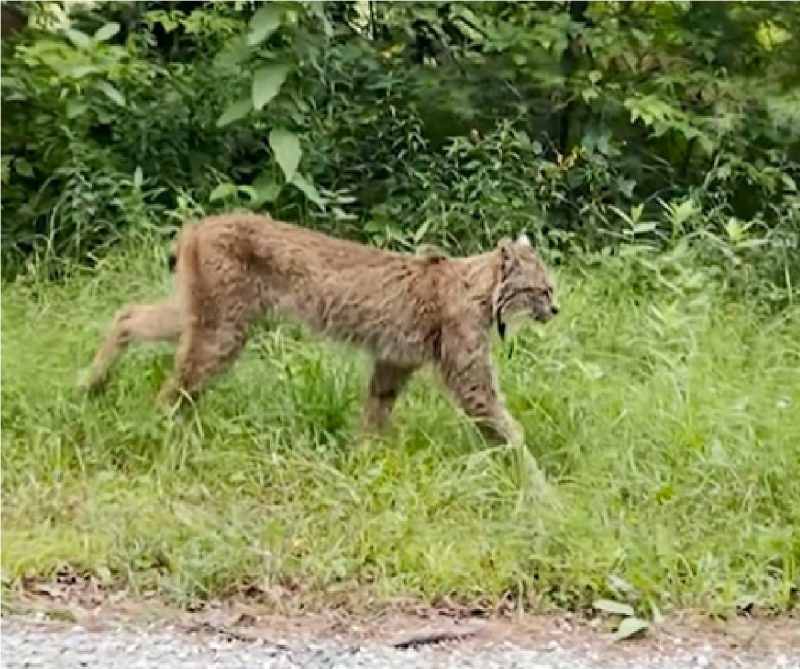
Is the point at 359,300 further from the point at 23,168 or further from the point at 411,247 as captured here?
the point at 23,168

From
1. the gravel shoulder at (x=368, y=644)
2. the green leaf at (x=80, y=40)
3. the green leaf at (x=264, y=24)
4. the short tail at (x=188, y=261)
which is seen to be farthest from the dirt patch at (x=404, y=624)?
the green leaf at (x=80, y=40)

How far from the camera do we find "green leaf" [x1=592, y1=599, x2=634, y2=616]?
16.2 feet

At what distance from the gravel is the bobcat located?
5.85 ft

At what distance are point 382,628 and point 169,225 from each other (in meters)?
3.97

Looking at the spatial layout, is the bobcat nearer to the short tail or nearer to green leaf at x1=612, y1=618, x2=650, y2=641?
the short tail

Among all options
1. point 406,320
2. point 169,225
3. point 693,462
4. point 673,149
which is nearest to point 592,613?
point 693,462

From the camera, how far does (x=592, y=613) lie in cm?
499

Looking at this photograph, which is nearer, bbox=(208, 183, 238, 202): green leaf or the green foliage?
bbox=(208, 183, 238, 202): green leaf

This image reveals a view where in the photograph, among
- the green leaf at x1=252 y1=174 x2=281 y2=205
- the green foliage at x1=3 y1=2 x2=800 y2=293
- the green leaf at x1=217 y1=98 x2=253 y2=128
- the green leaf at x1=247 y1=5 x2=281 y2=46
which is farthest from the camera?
the green foliage at x1=3 y1=2 x2=800 y2=293

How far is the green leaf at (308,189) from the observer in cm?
820

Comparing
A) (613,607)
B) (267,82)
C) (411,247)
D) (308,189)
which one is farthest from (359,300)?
(613,607)

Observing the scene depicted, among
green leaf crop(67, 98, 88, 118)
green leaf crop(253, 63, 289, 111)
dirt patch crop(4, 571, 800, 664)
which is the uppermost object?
green leaf crop(253, 63, 289, 111)

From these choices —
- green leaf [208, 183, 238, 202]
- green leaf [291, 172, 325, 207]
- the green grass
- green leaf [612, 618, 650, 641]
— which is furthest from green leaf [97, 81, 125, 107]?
green leaf [612, 618, 650, 641]

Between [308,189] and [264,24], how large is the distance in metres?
0.92
